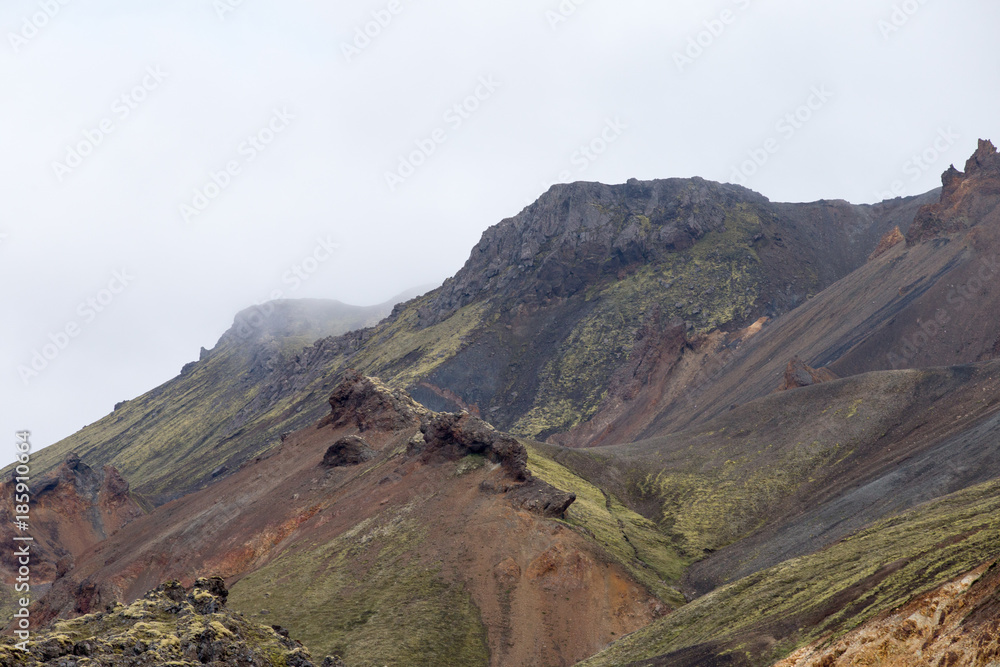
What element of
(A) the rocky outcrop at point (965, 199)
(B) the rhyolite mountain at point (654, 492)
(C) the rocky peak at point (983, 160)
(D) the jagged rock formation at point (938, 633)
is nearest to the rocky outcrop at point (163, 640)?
(B) the rhyolite mountain at point (654, 492)

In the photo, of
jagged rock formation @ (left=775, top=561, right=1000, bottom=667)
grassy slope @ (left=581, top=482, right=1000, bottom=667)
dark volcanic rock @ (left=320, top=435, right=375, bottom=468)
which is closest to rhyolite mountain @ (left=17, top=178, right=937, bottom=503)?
dark volcanic rock @ (left=320, top=435, right=375, bottom=468)

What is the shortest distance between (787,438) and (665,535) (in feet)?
58.3

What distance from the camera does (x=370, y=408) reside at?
82.1 meters

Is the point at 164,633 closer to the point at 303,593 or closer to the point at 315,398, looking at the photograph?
the point at 303,593

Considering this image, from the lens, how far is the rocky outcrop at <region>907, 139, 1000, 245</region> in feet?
381

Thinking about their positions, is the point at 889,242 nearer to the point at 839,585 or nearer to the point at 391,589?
the point at 391,589

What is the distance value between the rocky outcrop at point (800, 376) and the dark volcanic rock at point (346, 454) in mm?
48490

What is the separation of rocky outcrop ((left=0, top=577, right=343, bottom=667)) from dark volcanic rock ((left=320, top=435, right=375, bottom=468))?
41.7 metres

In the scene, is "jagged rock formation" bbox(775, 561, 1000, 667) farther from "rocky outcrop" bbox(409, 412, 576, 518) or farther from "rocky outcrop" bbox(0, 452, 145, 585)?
"rocky outcrop" bbox(0, 452, 145, 585)

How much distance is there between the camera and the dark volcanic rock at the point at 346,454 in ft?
236

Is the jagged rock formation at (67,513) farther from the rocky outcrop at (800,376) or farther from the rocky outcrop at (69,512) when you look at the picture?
the rocky outcrop at (800,376)

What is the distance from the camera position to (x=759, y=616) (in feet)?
111

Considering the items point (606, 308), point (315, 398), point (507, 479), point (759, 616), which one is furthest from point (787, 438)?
point (315, 398)

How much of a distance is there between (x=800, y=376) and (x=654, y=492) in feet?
92.4
